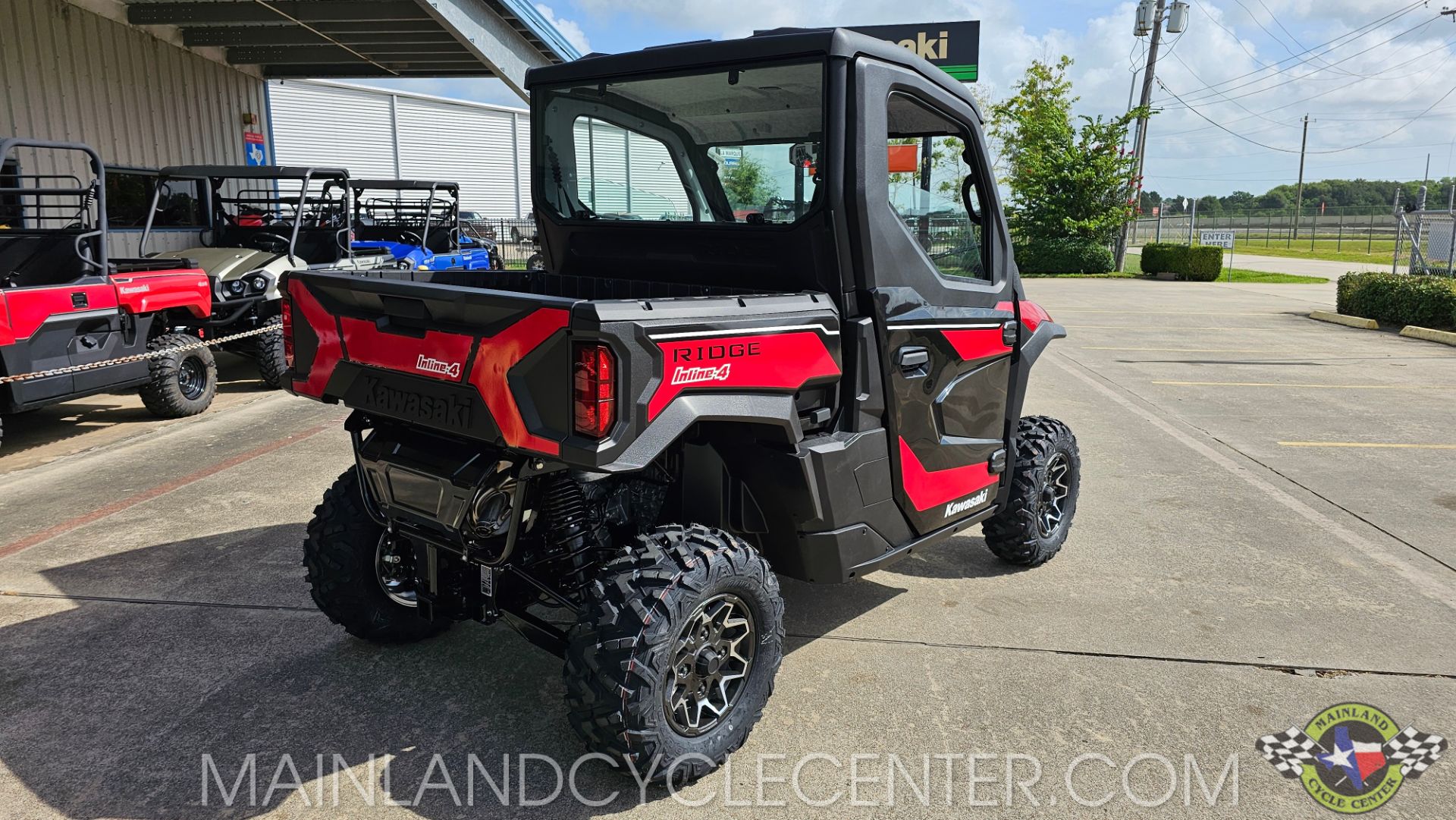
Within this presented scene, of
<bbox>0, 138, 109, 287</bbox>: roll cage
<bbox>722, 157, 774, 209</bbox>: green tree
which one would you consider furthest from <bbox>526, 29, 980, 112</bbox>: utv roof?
<bbox>0, 138, 109, 287</bbox>: roll cage

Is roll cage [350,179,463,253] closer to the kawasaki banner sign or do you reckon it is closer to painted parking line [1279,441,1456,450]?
painted parking line [1279,441,1456,450]

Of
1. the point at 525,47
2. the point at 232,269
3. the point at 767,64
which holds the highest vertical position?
the point at 525,47

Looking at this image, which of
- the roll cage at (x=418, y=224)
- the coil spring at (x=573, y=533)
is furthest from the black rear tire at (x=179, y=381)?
the coil spring at (x=573, y=533)

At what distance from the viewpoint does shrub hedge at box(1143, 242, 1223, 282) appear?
25766 mm

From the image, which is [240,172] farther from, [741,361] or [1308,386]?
[1308,386]

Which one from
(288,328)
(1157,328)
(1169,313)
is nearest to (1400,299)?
(1169,313)

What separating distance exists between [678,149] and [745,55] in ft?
1.91

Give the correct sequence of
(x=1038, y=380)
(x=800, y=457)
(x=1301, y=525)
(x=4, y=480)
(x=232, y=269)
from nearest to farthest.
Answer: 1. (x=800, y=457)
2. (x=1301, y=525)
3. (x=4, y=480)
4. (x=232, y=269)
5. (x=1038, y=380)

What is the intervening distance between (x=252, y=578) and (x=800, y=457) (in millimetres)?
2841

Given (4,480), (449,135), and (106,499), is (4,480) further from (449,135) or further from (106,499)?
(449,135)

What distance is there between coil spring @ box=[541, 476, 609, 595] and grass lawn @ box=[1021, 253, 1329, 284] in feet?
86.3

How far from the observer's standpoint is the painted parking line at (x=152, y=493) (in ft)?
16.2

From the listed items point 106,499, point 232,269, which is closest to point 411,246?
point 232,269

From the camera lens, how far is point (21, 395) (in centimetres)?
649
